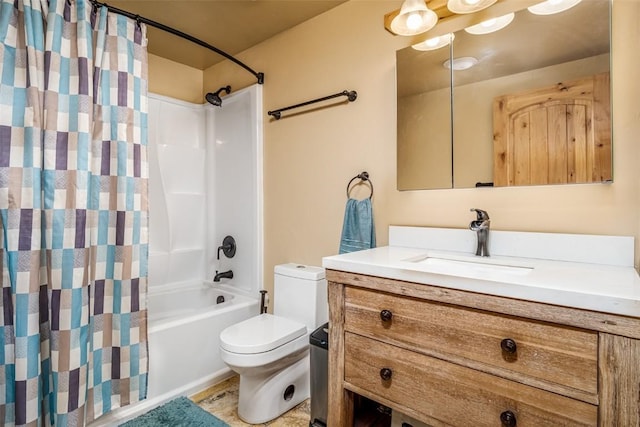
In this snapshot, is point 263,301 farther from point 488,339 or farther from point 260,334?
point 488,339

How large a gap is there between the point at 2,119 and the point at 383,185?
1.77 m

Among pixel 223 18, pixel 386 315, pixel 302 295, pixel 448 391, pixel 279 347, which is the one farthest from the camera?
pixel 223 18

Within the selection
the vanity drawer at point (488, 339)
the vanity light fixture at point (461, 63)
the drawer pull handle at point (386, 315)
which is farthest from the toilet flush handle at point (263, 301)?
the vanity light fixture at point (461, 63)

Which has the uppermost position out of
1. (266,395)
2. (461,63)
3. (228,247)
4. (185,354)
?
(461,63)

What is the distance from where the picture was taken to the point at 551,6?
1.32 metres

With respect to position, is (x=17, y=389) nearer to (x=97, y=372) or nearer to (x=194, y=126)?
(x=97, y=372)

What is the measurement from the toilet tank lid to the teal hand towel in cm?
21

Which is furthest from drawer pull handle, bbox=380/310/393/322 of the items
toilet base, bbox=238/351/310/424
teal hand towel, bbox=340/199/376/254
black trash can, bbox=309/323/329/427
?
toilet base, bbox=238/351/310/424

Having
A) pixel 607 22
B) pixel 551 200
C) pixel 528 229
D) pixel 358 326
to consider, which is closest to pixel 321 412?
pixel 358 326

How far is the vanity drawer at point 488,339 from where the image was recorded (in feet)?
2.65

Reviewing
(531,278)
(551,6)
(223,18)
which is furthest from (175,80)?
(531,278)

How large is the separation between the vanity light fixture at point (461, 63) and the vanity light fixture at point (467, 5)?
20 centimetres

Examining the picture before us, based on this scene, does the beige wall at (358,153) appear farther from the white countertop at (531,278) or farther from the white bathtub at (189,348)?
the white bathtub at (189,348)

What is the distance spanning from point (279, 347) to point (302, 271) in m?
0.46
